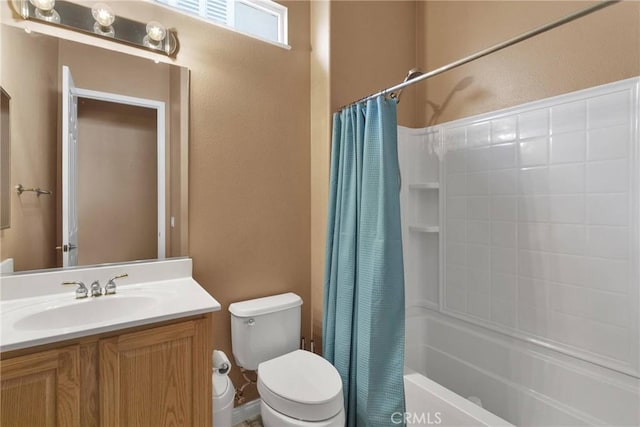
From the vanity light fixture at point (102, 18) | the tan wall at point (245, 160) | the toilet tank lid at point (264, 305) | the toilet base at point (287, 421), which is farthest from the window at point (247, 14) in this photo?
the toilet base at point (287, 421)

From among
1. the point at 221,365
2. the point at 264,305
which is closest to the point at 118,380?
the point at 221,365

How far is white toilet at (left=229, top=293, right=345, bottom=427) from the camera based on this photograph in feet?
4.30

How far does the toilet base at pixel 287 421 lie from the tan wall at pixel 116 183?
0.95 m

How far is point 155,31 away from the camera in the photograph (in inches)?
60.7

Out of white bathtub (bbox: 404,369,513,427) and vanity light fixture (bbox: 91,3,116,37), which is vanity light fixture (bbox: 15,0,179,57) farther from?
white bathtub (bbox: 404,369,513,427)

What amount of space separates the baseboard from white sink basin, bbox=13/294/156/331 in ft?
3.10

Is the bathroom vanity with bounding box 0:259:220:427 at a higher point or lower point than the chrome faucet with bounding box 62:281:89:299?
lower

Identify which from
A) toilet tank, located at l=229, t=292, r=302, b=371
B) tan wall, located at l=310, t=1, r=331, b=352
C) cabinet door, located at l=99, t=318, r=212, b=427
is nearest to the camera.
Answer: cabinet door, located at l=99, t=318, r=212, b=427

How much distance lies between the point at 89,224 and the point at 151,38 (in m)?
0.97

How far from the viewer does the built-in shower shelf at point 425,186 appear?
2.17m

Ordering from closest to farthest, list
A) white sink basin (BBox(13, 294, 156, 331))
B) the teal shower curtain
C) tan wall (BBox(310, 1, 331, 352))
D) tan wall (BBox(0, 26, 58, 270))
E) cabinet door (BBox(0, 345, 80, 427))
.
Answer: cabinet door (BBox(0, 345, 80, 427)), white sink basin (BBox(13, 294, 156, 331)), tan wall (BBox(0, 26, 58, 270)), the teal shower curtain, tan wall (BBox(310, 1, 331, 352))

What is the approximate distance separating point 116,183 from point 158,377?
3.10ft

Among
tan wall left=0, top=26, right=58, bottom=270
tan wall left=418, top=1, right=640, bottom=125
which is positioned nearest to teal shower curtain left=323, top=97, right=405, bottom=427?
tan wall left=418, top=1, right=640, bottom=125

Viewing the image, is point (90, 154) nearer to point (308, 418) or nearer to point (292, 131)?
point (292, 131)
